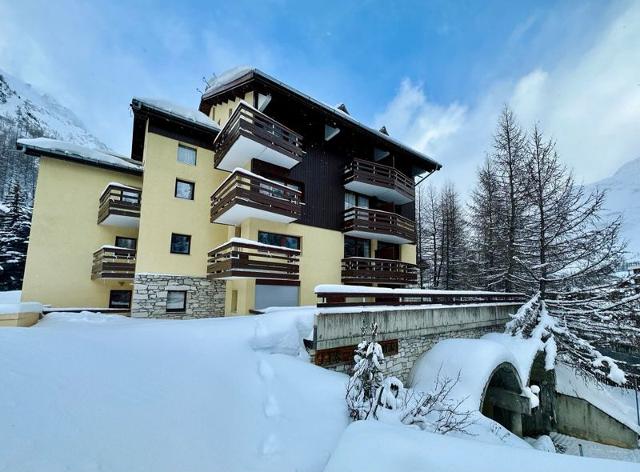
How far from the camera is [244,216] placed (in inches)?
510

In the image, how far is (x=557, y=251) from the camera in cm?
1395

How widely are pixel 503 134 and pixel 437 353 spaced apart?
15.2 meters

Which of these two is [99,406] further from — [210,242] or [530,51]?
[530,51]

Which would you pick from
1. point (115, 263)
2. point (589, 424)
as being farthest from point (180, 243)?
point (589, 424)

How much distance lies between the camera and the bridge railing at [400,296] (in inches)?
321

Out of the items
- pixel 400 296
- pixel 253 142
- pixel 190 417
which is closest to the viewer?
pixel 190 417

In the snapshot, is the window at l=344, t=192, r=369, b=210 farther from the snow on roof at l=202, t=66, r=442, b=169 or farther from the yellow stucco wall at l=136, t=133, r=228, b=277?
the yellow stucco wall at l=136, t=133, r=228, b=277

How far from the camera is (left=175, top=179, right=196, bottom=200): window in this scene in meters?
13.7

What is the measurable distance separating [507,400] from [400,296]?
5.71m

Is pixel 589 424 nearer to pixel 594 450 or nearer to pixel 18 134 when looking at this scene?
pixel 594 450

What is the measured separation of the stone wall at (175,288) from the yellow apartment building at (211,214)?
4cm

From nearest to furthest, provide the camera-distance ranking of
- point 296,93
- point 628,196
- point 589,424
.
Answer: point 589,424
point 296,93
point 628,196

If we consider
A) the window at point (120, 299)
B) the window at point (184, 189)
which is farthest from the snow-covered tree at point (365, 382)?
the window at point (120, 299)

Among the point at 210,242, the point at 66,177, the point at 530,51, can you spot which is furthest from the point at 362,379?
the point at 66,177
